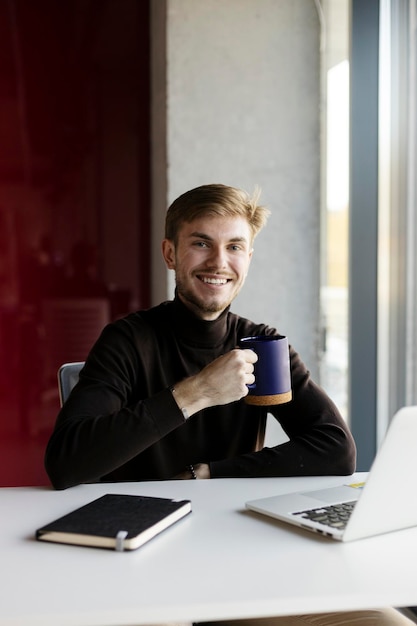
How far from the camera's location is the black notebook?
1083 mm

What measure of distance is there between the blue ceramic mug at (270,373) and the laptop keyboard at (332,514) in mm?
272

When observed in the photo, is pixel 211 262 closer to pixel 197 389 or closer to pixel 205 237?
pixel 205 237

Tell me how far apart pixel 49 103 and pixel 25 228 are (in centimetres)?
53

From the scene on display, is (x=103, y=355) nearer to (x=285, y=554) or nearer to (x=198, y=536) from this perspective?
(x=198, y=536)

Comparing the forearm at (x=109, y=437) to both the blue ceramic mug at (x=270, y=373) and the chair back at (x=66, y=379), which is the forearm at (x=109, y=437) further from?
the chair back at (x=66, y=379)

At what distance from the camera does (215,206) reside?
1.86m

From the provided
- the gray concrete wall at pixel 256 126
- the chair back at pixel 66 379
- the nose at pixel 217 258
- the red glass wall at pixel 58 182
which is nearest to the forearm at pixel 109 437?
the chair back at pixel 66 379

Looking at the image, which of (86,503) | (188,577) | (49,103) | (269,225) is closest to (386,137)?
(269,225)

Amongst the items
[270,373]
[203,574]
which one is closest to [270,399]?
[270,373]

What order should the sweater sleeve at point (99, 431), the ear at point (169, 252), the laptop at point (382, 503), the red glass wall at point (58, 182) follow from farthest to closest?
1. the red glass wall at point (58, 182)
2. the ear at point (169, 252)
3. the sweater sleeve at point (99, 431)
4. the laptop at point (382, 503)

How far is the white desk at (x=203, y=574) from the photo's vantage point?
89 cm

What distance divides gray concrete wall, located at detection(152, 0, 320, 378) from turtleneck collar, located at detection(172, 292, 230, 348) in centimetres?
100

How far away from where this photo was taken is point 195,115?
9.43 ft

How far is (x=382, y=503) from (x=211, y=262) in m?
0.89
